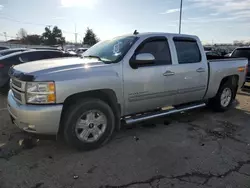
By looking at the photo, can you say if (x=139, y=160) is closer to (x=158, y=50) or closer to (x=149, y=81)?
(x=149, y=81)

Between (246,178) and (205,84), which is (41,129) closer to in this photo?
(246,178)

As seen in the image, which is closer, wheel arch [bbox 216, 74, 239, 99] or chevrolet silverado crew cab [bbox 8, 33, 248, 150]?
chevrolet silverado crew cab [bbox 8, 33, 248, 150]

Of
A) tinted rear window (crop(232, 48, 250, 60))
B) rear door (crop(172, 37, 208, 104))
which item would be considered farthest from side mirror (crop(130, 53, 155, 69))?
tinted rear window (crop(232, 48, 250, 60))

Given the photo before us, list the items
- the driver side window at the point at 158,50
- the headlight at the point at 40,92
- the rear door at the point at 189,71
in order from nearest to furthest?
1. the headlight at the point at 40,92
2. the driver side window at the point at 158,50
3. the rear door at the point at 189,71

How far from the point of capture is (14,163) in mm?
3305

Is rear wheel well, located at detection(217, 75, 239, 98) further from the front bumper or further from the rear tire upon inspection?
the front bumper

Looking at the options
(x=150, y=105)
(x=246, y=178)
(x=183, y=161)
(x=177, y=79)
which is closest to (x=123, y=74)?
(x=150, y=105)

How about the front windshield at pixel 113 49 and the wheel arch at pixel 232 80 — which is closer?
the front windshield at pixel 113 49

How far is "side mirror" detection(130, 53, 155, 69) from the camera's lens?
12.6 ft

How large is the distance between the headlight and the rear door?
245 centimetres

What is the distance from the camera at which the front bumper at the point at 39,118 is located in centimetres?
314

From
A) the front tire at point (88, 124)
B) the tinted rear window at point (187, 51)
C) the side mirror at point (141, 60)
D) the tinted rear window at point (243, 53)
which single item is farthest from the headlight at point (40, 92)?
the tinted rear window at point (243, 53)

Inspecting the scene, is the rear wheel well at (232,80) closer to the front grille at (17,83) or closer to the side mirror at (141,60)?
the side mirror at (141,60)

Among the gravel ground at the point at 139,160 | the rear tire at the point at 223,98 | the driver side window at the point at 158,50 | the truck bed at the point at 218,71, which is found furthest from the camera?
the rear tire at the point at 223,98
